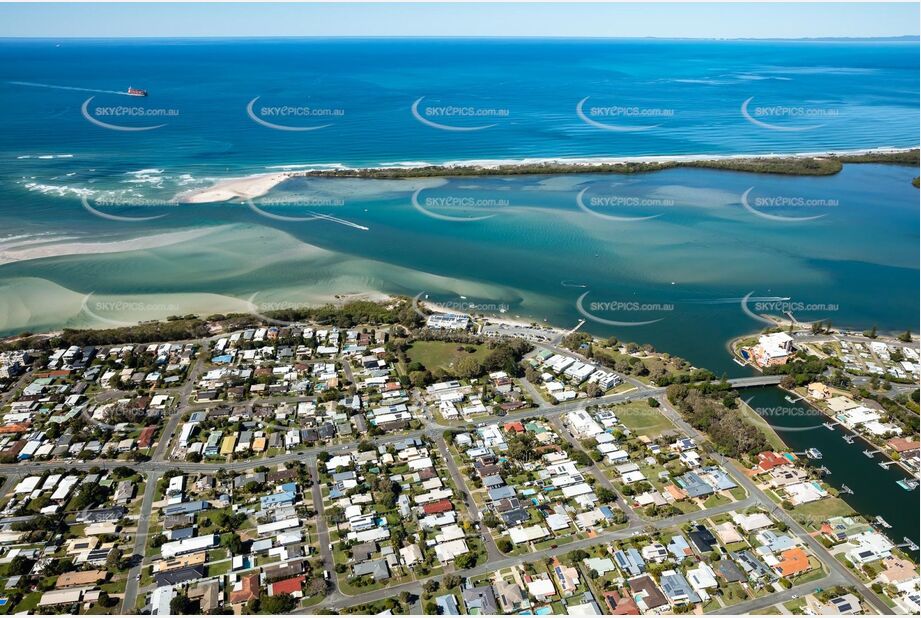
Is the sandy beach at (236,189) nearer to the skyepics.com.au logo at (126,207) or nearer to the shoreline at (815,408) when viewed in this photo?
the skyepics.com.au logo at (126,207)

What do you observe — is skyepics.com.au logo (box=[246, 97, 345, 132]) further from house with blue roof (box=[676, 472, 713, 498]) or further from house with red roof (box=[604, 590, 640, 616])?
house with red roof (box=[604, 590, 640, 616])

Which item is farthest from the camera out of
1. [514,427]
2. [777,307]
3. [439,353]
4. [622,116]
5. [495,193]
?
[622,116]

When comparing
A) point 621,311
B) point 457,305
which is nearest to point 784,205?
point 621,311

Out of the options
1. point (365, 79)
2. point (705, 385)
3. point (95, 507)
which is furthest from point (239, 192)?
point (365, 79)

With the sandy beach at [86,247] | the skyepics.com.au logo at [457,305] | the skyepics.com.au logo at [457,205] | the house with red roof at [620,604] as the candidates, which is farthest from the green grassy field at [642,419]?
the sandy beach at [86,247]

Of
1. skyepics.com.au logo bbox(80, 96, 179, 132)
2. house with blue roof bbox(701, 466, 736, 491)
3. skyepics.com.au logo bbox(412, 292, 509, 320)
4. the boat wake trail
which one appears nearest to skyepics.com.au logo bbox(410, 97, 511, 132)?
skyepics.com.au logo bbox(80, 96, 179, 132)

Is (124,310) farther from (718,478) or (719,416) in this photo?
(718,478)

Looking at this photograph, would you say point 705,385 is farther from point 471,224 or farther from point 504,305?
point 471,224

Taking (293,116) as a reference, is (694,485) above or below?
below
